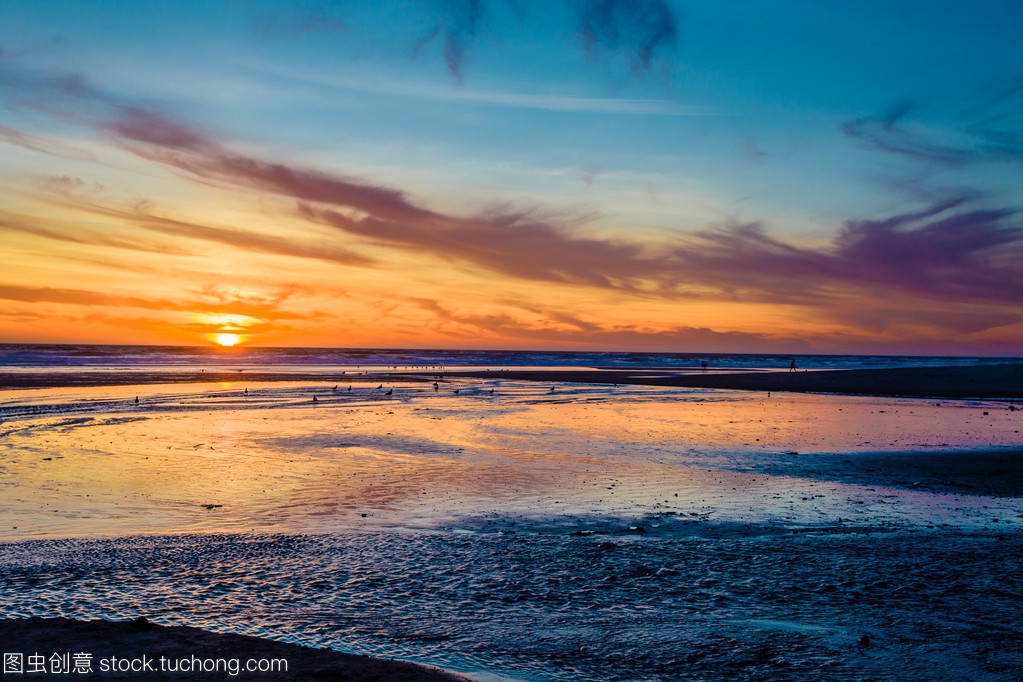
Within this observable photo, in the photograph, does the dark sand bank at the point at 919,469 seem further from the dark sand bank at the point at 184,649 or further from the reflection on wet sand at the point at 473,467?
the dark sand bank at the point at 184,649

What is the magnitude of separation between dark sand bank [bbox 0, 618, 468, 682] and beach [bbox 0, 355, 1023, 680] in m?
0.30

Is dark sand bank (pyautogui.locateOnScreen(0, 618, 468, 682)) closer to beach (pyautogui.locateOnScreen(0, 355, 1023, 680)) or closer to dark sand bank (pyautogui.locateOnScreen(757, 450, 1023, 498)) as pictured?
beach (pyautogui.locateOnScreen(0, 355, 1023, 680))

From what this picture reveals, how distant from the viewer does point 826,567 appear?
9.55 m

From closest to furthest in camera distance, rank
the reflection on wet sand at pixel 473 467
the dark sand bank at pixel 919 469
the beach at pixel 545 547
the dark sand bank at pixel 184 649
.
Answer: the dark sand bank at pixel 184 649 < the beach at pixel 545 547 < the reflection on wet sand at pixel 473 467 < the dark sand bank at pixel 919 469

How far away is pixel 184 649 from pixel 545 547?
5.19 metres

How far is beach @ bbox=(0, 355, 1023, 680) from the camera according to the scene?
23.5 feet

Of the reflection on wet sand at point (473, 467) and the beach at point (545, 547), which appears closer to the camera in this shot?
the beach at point (545, 547)

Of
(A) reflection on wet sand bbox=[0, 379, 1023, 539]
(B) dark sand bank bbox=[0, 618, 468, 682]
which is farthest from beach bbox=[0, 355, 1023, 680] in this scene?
(B) dark sand bank bbox=[0, 618, 468, 682]

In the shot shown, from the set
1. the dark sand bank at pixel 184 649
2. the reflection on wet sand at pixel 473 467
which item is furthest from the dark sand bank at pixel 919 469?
the dark sand bank at pixel 184 649

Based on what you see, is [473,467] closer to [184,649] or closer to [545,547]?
[545,547]

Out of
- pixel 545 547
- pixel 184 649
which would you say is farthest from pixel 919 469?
pixel 184 649

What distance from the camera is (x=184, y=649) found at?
6711 millimetres

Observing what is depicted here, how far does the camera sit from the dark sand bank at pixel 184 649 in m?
6.27

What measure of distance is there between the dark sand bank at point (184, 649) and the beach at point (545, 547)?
297mm
